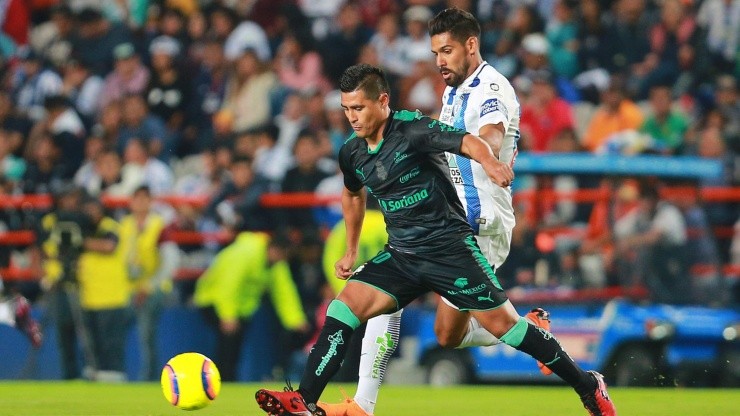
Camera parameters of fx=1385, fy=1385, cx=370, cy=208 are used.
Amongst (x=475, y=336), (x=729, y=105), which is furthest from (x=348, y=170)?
(x=729, y=105)

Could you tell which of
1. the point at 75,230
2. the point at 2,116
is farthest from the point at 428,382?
the point at 2,116

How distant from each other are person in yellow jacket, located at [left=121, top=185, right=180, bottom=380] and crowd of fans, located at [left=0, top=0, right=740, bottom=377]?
1.86ft

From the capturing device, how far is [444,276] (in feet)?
24.0

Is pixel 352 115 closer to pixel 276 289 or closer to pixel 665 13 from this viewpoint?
pixel 276 289

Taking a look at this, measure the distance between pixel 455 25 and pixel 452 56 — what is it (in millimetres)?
181

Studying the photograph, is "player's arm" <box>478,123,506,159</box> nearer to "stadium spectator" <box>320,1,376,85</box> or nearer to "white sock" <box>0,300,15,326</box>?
"white sock" <box>0,300,15,326</box>

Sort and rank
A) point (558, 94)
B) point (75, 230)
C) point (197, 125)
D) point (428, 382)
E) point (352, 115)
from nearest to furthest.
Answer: point (352, 115), point (428, 382), point (75, 230), point (558, 94), point (197, 125)

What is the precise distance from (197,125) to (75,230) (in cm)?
379

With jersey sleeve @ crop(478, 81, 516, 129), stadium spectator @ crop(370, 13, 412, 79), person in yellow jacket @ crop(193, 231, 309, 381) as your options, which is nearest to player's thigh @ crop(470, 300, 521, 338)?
jersey sleeve @ crop(478, 81, 516, 129)

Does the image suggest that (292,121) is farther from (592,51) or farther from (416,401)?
(416,401)

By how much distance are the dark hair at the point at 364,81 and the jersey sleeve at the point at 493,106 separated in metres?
0.71

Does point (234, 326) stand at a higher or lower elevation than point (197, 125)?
lower

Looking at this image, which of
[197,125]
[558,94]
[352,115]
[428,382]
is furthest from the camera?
[197,125]

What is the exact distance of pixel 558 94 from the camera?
1622cm
